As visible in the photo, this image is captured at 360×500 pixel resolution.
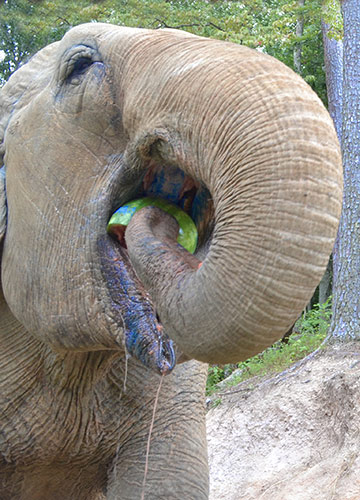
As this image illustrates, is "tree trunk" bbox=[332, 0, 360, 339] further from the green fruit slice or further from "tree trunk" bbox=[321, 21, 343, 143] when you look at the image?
the green fruit slice

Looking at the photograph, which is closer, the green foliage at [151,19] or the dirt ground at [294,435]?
the dirt ground at [294,435]

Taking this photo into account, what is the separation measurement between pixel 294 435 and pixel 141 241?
4.63 metres

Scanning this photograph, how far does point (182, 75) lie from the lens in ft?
6.10

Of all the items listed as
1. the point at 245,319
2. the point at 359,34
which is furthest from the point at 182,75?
the point at 359,34

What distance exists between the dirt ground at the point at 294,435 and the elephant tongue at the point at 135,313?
324 centimetres

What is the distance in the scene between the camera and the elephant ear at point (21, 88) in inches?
105

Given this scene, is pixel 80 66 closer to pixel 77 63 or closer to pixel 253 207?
pixel 77 63

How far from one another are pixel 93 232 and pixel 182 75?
0.56 meters

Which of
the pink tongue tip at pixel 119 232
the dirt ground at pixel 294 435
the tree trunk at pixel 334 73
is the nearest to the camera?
the pink tongue tip at pixel 119 232

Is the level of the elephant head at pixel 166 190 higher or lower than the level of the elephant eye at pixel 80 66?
lower

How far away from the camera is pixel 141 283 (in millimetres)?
2092

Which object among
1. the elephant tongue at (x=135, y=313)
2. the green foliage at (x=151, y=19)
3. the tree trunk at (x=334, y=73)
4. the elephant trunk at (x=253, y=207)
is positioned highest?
the elephant trunk at (x=253, y=207)

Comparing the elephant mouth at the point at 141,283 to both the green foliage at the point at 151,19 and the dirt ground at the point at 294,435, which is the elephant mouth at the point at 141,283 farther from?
the green foliage at the point at 151,19

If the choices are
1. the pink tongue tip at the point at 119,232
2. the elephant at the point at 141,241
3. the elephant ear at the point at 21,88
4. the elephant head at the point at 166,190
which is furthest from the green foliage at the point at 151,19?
the pink tongue tip at the point at 119,232
